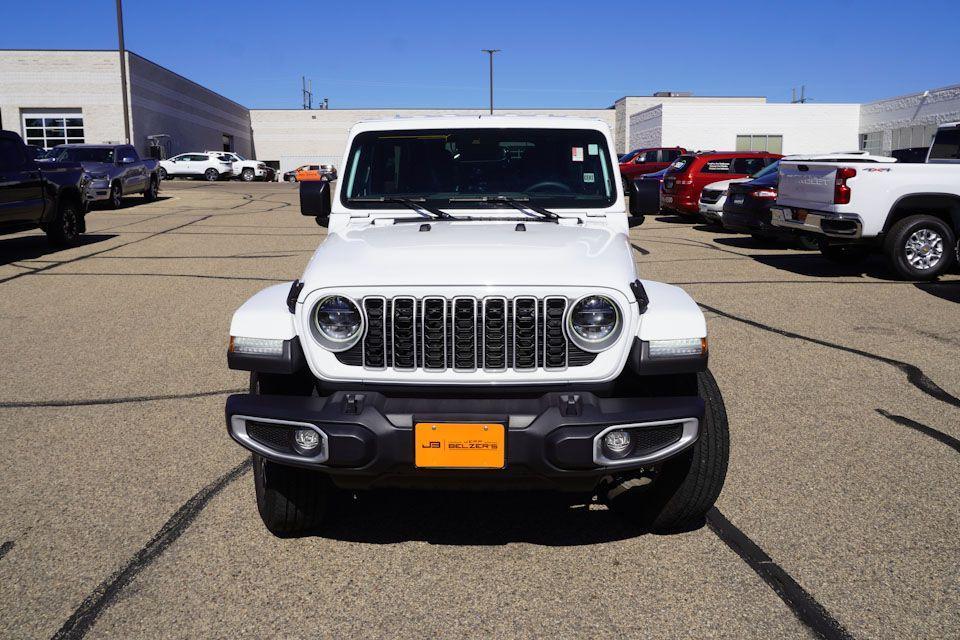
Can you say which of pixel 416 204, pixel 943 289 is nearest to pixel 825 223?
pixel 943 289

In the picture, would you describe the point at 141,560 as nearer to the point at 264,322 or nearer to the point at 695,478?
the point at 264,322

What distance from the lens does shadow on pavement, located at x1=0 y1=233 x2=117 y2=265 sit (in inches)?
529

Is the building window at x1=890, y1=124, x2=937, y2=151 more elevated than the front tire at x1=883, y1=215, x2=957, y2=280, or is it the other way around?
the building window at x1=890, y1=124, x2=937, y2=151

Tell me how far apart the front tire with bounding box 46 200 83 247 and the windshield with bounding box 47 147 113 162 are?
30.5 feet

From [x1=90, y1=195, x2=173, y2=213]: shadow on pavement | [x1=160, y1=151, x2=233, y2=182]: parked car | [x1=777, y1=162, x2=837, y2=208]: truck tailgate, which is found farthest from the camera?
[x1=160, y1=151, x2=233, y2=182]: parked car

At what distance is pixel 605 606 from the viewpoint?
10.4 feet

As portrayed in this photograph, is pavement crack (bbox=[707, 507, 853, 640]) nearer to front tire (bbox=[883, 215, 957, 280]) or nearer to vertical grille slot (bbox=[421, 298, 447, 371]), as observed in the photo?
vertical grille slot (bbox=[421, 298, 447, 371])

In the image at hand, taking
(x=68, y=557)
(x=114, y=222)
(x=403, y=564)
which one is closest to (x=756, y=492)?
(x=403, y=564)

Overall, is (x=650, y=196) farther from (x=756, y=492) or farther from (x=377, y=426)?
(x=377, y=426)

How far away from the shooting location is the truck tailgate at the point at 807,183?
11023 millimetres

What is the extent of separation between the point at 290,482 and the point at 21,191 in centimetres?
1130

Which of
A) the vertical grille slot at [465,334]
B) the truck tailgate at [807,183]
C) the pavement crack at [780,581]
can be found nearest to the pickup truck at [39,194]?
the truck tailgate at [807,183]

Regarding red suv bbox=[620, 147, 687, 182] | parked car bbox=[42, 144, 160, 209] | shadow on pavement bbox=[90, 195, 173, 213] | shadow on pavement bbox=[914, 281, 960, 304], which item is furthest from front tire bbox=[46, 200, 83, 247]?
red suv bbox=[620, 147, 687, 182]

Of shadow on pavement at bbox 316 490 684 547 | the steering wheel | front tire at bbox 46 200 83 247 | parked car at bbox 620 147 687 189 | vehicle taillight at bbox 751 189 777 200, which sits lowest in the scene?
shadow on pavement at bbox 316 490 684 547
